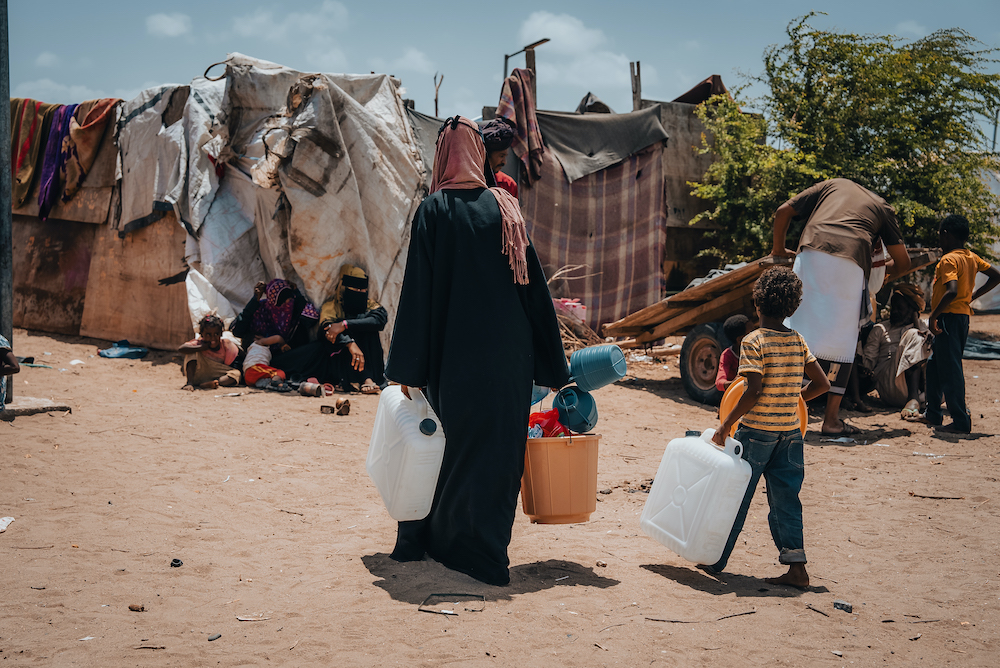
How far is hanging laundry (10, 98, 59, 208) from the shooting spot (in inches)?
368

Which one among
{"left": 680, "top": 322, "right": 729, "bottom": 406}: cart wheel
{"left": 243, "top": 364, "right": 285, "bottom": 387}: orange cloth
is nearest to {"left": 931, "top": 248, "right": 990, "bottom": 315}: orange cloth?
{"left": 680, "top": 322, "right": 729, "bottom": 406}: cart wheel

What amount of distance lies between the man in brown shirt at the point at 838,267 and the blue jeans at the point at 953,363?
1.83ft

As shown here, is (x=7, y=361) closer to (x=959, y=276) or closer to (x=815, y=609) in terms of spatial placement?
(x=815, y=609)

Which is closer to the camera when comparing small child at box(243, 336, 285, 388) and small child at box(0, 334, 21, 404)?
small child at box(0, 334, 21, 404)

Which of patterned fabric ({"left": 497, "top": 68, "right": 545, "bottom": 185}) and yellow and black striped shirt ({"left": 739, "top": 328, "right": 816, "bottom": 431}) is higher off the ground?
patterned fabric ({"left": 497, "top": 68, "right": 545, "bottom": 185})

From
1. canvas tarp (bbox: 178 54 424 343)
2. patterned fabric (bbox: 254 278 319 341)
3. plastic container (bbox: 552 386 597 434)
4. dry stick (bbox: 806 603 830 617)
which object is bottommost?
dry stick (bbox: 806 603 830 617)

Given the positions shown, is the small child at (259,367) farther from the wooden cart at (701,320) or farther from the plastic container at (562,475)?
the plastic container at (562,475)

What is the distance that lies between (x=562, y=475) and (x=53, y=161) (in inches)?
351

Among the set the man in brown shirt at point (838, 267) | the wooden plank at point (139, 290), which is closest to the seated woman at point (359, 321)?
the wooden plank at point (139, 290)

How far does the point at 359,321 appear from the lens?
7355mm

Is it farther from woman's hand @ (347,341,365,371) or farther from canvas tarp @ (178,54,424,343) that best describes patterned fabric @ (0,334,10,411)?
woman's hand @ (347,341,365,371)

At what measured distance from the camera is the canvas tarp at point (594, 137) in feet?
32.7

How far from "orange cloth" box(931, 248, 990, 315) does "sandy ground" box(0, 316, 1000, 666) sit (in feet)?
3.48

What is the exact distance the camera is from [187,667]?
225 centimetres
